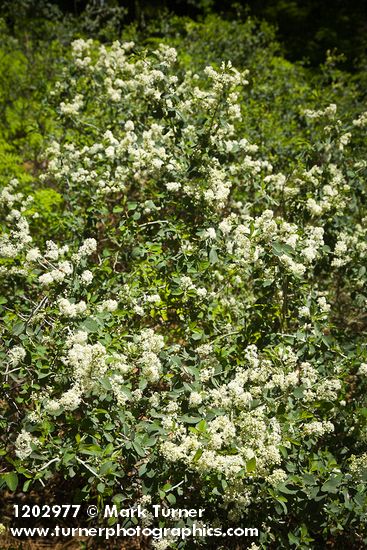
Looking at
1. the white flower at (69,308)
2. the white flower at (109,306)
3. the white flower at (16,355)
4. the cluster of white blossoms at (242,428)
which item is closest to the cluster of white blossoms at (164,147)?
the white flower at (109,306)

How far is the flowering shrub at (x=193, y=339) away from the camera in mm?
2512

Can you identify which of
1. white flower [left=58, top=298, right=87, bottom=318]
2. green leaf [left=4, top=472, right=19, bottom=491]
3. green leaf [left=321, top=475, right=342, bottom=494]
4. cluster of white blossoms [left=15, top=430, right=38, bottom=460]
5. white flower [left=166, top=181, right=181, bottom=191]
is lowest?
green leaf [left=4, top=472, right=19, bottom=491]

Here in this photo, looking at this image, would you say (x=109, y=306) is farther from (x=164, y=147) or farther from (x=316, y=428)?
(x=164, y=147)

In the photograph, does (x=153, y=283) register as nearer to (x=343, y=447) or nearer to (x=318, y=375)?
(x=318, y=375)

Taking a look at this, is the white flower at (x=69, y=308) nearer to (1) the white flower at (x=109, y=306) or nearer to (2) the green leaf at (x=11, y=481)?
(1) the white flower at (x=109, y=306)

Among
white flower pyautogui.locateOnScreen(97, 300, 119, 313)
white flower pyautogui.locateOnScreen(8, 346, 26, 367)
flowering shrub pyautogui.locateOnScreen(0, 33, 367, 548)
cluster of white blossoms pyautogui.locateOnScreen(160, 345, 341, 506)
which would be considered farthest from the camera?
white flower pyautogui.locateOnScreen(97, 300, 119, 313)

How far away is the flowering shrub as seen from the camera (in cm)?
251

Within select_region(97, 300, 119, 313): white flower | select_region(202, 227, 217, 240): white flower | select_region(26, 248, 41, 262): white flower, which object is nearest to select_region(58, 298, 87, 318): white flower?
select_region(97, 300, 119, 313): white flower

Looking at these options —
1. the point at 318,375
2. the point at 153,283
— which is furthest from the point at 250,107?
the point at 318,375

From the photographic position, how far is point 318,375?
2.99 meters

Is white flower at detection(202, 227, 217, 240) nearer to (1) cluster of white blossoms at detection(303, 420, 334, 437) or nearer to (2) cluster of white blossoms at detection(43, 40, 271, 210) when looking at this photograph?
(2) cluster of white blossoms at detection(43, 40, 271, 210)

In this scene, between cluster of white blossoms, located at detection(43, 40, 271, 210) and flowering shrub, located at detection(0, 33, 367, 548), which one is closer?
flowering shrub, located at detection(0, 33, 367, 548)

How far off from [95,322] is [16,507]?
4.77 feet

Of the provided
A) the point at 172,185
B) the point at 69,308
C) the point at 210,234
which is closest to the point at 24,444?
the point at 69,308
